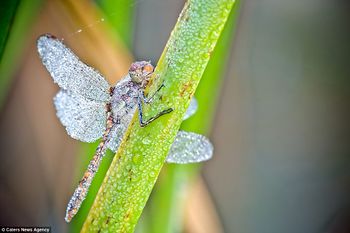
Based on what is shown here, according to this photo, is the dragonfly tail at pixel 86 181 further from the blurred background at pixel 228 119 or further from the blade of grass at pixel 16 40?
the blade of grass at pixel 16 40

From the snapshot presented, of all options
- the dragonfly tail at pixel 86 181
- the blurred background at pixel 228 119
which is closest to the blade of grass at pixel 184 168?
the blurred background at pixel 228 119

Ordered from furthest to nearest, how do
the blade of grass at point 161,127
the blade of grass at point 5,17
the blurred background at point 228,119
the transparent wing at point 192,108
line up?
the blurred background at point 228,119, the transparent wing at point 192,108, the blade of grass at point 5,17, the blade of grass at point 161,127

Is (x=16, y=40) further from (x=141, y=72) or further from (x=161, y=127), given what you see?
(x=161, y=127)

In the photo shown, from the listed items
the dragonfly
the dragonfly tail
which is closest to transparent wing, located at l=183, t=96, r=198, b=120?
the dragonfly

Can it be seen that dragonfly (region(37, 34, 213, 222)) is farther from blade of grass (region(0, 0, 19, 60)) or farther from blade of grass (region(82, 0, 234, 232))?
blade of grass (region(82, 0, 234, 232))

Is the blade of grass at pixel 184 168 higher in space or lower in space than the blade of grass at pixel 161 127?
lower

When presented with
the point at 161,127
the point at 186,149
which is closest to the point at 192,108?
the point at 186,149

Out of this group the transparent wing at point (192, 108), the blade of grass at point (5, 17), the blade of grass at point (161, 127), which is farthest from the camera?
the transparent wing at point (192, 108)
